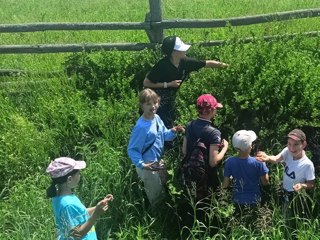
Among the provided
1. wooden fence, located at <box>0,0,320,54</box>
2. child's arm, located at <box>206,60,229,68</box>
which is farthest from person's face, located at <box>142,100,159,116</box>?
wooden fence, located at <box>0,0,320,54</box>

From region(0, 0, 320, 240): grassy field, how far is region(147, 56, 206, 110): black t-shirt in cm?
17

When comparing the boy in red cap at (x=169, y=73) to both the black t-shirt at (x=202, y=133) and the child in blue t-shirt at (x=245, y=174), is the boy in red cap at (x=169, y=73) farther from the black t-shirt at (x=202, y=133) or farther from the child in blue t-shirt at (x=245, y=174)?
the child in blue t-shirt at (x=245, y=174)

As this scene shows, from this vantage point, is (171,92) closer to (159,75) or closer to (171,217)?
(159,75)

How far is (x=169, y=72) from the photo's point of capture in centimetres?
649

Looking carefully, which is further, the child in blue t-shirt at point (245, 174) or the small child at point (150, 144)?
the small child at point (150, 144)

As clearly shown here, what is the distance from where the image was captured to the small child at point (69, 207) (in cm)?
456

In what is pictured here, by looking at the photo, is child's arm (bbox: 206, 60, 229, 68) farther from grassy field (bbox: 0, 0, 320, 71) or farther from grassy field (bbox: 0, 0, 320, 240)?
grassy field (bbox: 0, 0, 320, 71)

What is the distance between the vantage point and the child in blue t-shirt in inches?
206

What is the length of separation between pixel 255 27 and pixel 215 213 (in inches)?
205

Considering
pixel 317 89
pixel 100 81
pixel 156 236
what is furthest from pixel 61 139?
pixel 317 89

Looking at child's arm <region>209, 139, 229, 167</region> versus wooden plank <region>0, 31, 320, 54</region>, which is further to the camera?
wooden plank <region>0, 31, 320, 54</region>

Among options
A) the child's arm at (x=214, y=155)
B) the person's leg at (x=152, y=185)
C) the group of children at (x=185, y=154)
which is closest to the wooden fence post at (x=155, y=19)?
the group of children at (x=185, y=154)

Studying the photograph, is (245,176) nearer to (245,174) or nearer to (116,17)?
(245,174)

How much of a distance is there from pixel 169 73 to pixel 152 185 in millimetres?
1248
